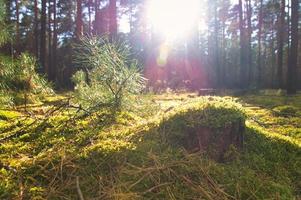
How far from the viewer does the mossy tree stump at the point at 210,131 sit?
2729 millimetres

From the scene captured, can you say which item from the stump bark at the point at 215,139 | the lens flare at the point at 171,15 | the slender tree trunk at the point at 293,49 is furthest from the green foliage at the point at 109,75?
the lens flare at the point at 171,15

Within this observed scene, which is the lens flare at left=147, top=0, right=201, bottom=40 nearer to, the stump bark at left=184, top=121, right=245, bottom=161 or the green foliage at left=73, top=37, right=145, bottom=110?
the green foliage at left=73, top=37, right=145, bottom=110

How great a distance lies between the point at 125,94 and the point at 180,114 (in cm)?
113

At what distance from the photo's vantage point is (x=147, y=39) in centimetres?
3238

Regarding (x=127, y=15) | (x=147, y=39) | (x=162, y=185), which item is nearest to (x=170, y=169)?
(x=162, y=185)

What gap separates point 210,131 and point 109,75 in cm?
167

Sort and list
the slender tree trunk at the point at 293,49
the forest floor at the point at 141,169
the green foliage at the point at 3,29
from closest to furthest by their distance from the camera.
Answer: the forest floor at the point at 141,169 < the green foliage at the point at 3,29 < the slender tree trunk at the point at 293,49

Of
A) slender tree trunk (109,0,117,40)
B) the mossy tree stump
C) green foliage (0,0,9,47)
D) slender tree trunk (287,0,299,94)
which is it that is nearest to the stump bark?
the mossy tree stump

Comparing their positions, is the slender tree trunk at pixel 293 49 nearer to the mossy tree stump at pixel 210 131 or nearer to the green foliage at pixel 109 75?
the green foliage at pixel 109 75

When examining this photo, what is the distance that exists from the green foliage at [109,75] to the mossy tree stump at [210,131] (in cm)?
117

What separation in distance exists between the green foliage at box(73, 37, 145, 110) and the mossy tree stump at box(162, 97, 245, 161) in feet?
3.84

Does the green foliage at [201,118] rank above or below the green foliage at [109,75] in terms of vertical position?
below

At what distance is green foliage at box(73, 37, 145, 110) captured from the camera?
3.78 m

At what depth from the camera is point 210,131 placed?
275 cm
